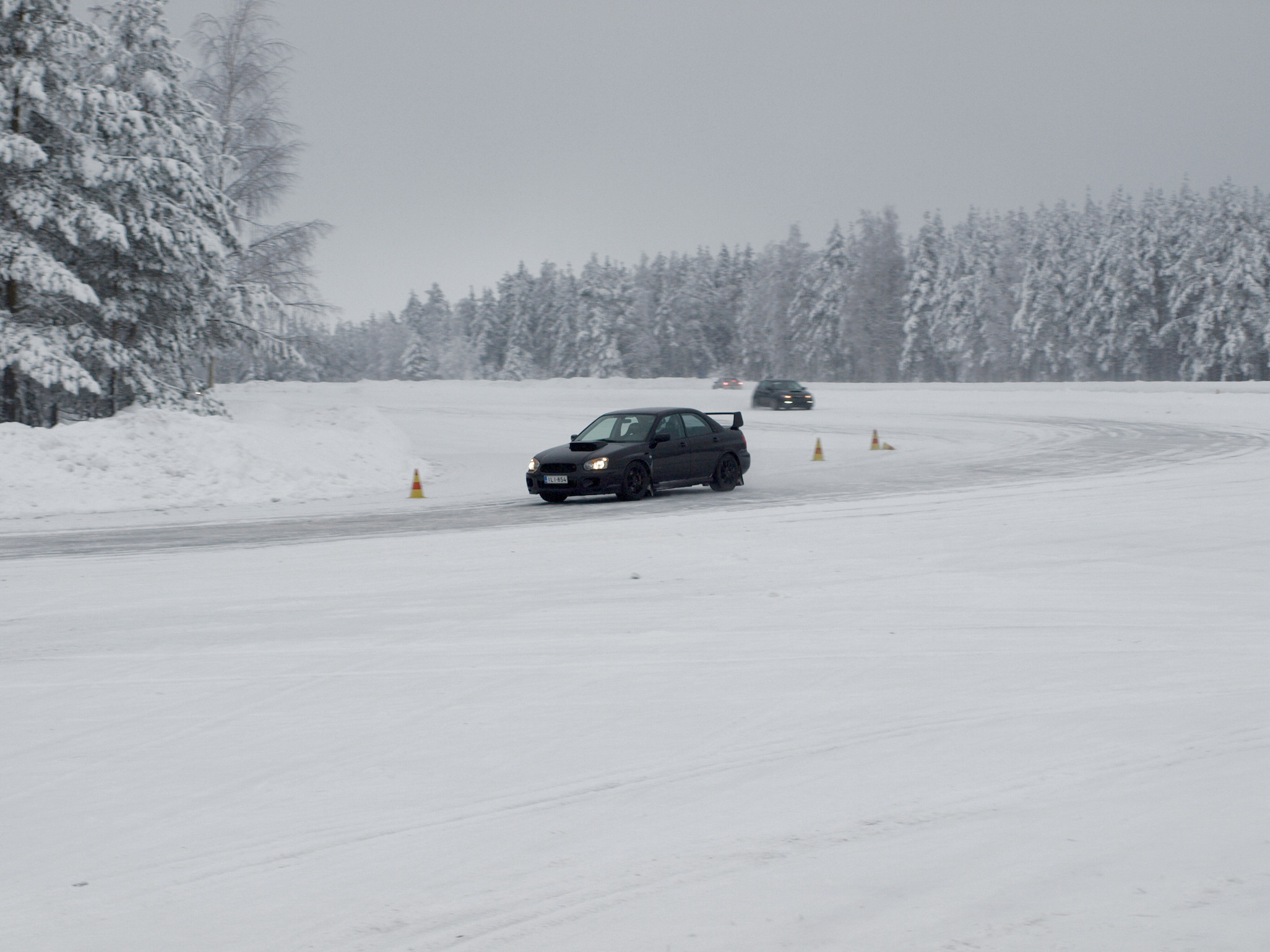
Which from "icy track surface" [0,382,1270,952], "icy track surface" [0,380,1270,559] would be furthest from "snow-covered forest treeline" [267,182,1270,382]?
"icy track surface" [0,382,1270,952]

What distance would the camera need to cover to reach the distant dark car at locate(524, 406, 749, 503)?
18.4 metres

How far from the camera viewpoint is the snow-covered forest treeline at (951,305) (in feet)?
321

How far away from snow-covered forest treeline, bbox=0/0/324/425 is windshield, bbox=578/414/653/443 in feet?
30.2

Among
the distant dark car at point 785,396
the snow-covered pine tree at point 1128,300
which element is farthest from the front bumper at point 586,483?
the snow-covered pine tree at point 1128,300

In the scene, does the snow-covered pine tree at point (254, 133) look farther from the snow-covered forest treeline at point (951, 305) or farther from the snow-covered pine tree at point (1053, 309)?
the snow-covered pine tree at point (1053, 309)

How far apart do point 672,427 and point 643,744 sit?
14.1 m

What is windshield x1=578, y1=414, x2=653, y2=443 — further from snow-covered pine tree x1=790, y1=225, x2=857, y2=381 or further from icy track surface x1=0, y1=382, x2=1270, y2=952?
snow-covered pine tree x1=790, y1=225, x2=857, y2=381

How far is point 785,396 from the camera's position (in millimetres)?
57625

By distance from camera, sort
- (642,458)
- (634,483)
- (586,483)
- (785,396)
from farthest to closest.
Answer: (785,396) → (642,458) → (634,483) → (586,483)

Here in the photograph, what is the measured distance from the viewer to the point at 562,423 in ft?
161

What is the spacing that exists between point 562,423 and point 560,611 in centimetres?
3989

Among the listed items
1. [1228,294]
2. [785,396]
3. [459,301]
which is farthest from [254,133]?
[459,301]

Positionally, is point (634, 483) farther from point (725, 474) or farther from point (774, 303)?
point (774, 303)

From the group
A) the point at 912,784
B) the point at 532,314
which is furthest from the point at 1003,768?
the point at 532,314
